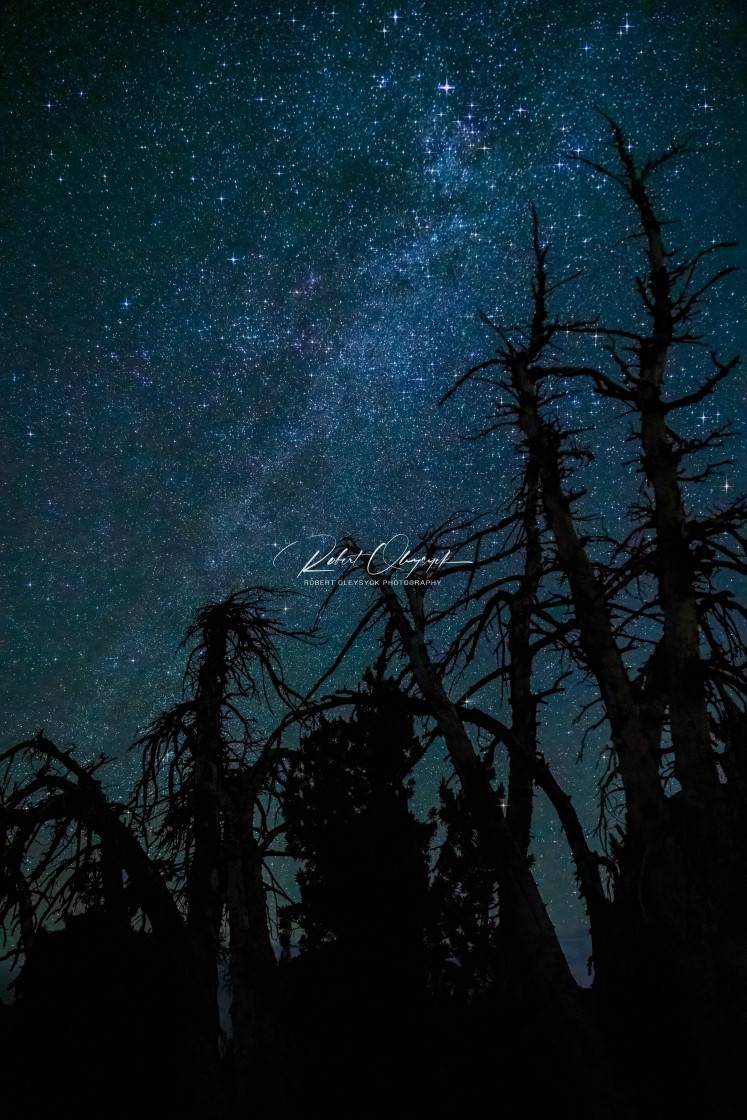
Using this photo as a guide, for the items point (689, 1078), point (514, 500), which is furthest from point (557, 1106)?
point (514, 500)

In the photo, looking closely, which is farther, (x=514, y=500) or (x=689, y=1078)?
(x=689, y=1078)

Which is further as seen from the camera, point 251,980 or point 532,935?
point 251,980

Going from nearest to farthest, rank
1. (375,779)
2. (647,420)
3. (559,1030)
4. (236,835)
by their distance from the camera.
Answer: (559,1030)
(647,420)
(236,835)
(375,779)

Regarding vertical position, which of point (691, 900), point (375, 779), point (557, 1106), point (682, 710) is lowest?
point (557, 1106)

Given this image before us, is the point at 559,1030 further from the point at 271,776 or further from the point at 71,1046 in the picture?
the point at 71,1046

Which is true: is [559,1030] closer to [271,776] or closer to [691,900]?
[691,900]

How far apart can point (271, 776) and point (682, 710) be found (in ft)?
14.4

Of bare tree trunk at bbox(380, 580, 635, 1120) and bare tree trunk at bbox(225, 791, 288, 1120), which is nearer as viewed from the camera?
bare tree trunk at bbox(380, 580, 635, 1120)

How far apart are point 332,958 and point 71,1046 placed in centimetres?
604

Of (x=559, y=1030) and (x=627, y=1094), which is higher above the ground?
(x=559, y=1030)

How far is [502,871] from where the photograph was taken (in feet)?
13.8

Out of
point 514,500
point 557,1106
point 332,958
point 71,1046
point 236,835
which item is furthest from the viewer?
point 332,958

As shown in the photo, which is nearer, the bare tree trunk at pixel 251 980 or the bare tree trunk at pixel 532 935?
the bare tree trunk at pixel 532 935

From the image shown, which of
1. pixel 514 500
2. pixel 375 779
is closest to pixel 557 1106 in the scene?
pixel 514 500
